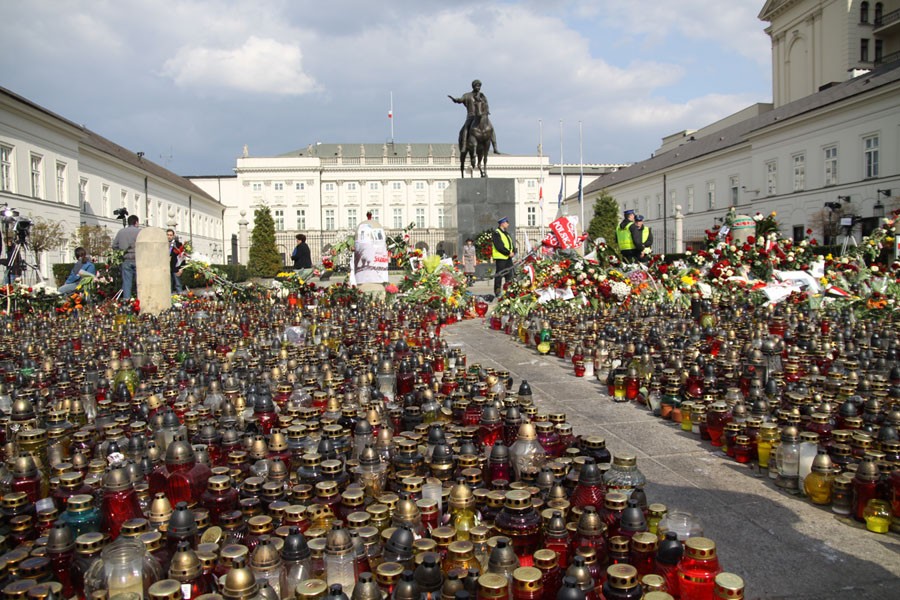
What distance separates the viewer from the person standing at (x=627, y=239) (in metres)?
12.9

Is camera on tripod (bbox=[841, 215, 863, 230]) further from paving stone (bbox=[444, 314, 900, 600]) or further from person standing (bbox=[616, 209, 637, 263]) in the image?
paving stone (bbox=[444, 314, 900, 600])

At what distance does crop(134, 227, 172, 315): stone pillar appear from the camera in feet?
40.4

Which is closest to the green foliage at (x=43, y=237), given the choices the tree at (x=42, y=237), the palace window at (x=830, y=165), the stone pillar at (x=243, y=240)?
the tree at (x=42, y=237)

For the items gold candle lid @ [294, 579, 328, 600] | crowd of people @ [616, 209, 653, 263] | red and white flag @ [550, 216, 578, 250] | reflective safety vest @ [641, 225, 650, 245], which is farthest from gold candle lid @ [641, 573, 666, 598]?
reflective safety vest @ [641, 225, 650, 245]

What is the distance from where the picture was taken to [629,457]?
3.03 m

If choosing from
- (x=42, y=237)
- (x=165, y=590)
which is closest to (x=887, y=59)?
(x=42, y=237)

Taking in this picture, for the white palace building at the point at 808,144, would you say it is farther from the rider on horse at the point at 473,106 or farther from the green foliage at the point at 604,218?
the rider on horse at the point at 473,106

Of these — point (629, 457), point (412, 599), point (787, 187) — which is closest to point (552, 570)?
point (412, 599)

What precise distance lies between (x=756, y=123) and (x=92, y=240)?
41.6 metres

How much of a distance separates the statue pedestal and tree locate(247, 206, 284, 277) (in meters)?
23.7

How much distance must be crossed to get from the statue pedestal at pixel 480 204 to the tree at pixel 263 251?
933 inches

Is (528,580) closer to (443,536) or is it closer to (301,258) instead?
(443,536)

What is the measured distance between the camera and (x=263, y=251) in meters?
45.9

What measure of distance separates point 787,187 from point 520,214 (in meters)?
34.4
